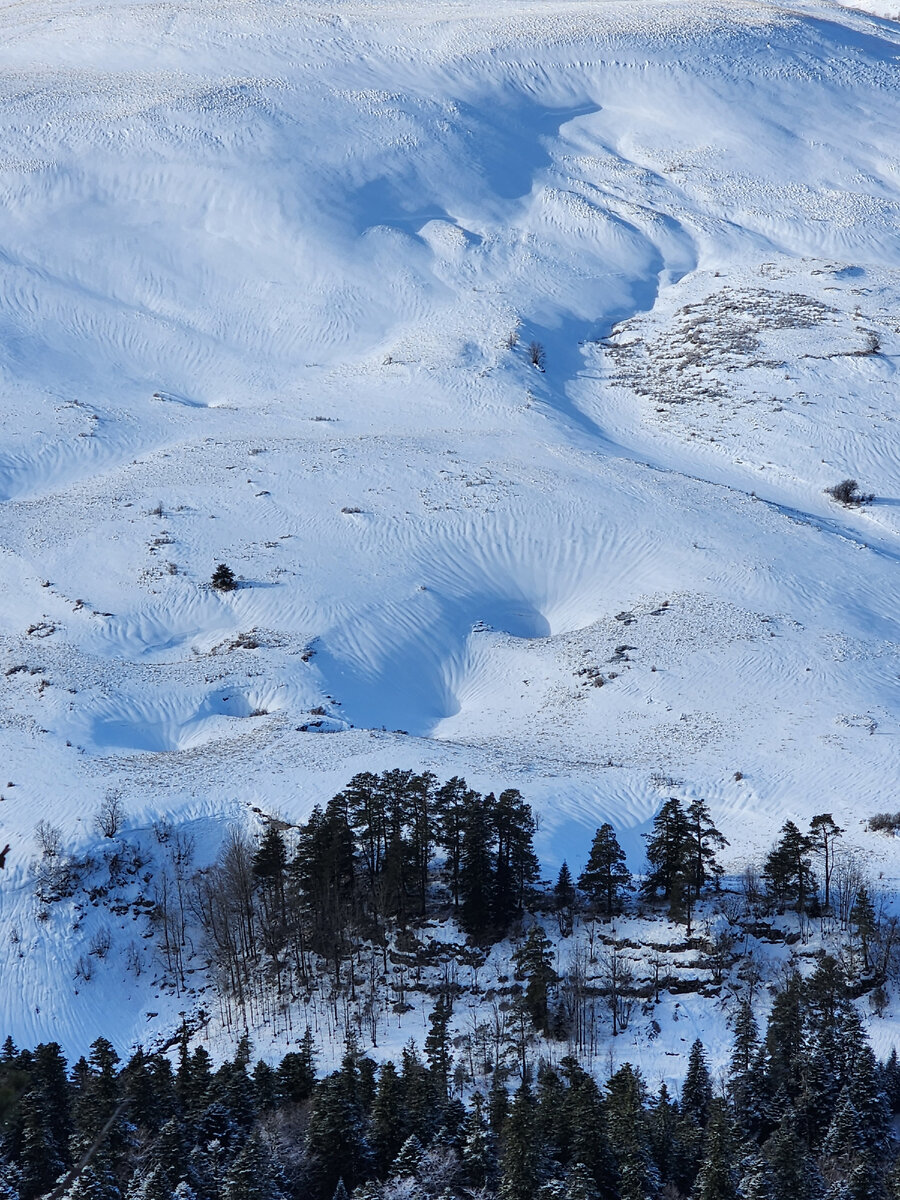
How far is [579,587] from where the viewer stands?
2820 inches

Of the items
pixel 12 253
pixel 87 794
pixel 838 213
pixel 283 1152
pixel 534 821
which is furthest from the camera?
pixel 838 213

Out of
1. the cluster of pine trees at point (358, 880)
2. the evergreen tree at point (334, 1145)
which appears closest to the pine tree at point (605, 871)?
the cluster of pine trees at point (358, 880)

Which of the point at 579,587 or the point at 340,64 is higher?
the point at 340,64

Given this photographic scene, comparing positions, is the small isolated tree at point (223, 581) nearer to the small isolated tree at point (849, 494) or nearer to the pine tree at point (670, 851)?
the pine tree at point (670, 851)

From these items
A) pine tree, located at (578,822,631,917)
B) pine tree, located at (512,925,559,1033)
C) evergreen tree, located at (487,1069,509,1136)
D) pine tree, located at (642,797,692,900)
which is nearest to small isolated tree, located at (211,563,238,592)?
pine tree, located at (578,822,631,917)

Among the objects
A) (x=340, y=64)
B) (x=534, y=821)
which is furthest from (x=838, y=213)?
(x=534, y=821)

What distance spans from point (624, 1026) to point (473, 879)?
7638 mm

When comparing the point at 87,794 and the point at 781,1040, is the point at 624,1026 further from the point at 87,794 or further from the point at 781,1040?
the point at 87,794

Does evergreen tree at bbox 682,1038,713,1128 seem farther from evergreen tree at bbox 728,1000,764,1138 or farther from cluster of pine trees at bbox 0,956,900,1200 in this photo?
evergreen tree at bbox 728,1000,764,1138

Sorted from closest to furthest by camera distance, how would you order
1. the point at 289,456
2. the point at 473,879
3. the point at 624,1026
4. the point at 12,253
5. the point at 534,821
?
the point at 624,1026
the point at 473,879
the point at 534,821
the point at 289,456
the point at 12,253

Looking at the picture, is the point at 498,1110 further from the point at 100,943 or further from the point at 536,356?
the point at 536,356

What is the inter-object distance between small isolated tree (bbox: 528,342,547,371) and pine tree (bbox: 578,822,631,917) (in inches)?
2470

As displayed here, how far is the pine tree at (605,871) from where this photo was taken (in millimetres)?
44000

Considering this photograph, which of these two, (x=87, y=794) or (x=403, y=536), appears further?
(x=403, y=536)
